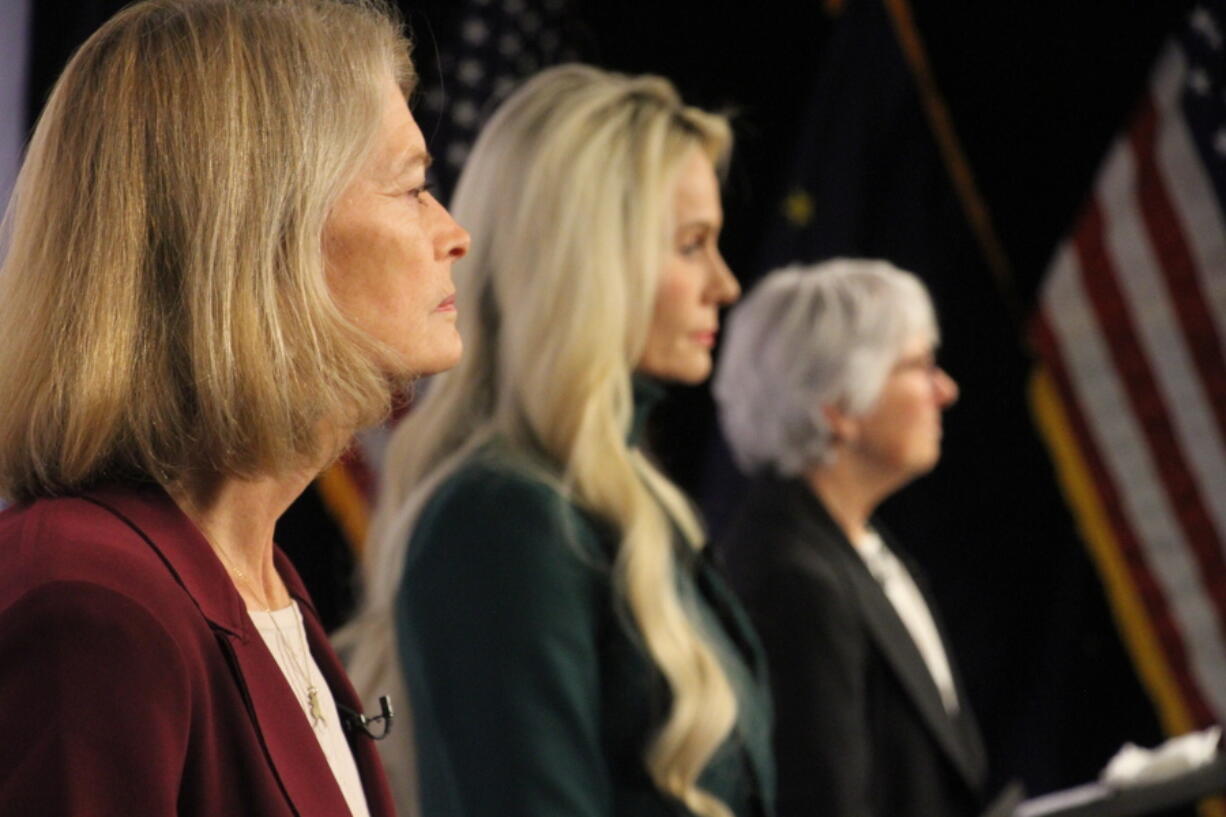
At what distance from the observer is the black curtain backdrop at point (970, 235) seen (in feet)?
13.7

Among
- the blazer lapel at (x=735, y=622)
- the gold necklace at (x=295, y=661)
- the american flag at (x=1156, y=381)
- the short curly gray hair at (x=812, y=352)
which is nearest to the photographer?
the gold necklace at (x=295, y=661)

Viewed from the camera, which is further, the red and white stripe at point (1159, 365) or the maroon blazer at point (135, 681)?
the red and white stripe at point (1159, 365)

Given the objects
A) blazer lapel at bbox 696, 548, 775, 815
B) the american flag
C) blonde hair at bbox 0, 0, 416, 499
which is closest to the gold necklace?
blonde hair at bbox 0, 0, 416, 499

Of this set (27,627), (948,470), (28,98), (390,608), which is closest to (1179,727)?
(948,470)

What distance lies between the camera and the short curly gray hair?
294cm

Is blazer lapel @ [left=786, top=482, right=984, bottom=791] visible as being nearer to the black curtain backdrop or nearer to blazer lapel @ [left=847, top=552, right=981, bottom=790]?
blazer lapel @ [left=847, top=552, right=981, bottom=790]

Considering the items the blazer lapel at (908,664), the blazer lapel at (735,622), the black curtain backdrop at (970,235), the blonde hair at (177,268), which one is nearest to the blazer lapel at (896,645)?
the blazer lapel at (908,664)

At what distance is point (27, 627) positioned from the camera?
951 mm

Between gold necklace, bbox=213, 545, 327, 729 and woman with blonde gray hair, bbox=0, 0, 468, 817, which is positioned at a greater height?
woman with blonde gray hair, bbox=0, 0, 468, 817

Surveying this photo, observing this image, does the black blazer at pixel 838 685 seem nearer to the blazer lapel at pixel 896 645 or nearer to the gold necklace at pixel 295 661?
the blazer lapel at pixel 896 645

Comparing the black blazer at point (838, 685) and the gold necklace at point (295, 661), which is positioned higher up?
the gold necklace at point (295, 661)

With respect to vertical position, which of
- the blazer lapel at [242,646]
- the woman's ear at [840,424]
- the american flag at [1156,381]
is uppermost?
the blazer lapel at [242,646]

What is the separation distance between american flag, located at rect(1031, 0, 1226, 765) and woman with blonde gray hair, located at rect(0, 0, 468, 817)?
3291mm

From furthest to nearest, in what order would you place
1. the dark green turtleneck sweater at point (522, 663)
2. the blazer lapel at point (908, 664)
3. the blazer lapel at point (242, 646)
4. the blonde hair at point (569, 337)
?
the blazer lapel at point (908, 664)
the blonde hair at point (569, 337)
the dark green turtleneck sweater at point (522, 663)
the blazer lapel at point (242, 646)
